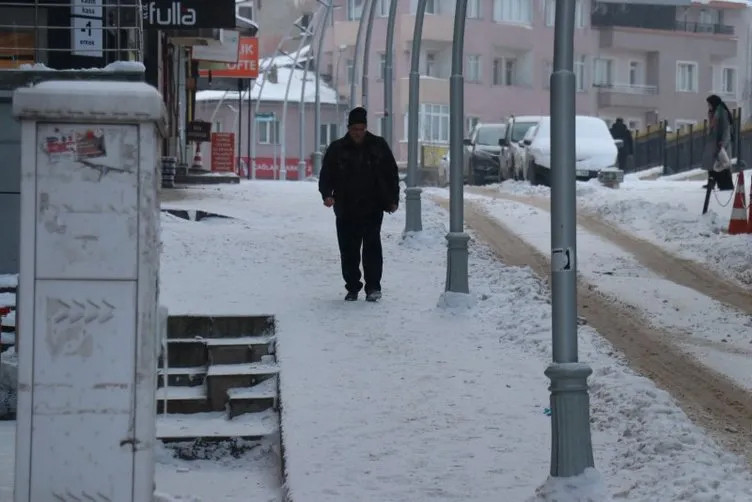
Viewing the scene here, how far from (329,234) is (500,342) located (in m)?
7.37

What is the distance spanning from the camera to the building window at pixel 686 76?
7738 centimetres

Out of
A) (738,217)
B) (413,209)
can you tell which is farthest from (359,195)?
(738,217)

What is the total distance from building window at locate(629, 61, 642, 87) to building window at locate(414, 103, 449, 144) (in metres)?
11.3

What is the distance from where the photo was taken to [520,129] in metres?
35.6

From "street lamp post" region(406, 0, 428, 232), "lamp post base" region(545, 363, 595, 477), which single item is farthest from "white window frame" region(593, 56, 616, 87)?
"lamp post base" region(545, 363, 595, 477)

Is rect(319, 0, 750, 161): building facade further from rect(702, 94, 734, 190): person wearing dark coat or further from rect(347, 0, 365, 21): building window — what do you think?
rect(702, 94, 734, 190): person wearing dark coat

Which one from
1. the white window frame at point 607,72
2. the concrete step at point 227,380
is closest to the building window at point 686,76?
the white window frame at point 607,72

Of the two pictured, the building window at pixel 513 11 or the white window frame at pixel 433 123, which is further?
the building window at pixel 513 11

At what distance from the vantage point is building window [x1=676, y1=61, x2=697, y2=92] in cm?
7738

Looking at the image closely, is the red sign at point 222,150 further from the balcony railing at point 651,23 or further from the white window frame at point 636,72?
the white window frame at point 636,72

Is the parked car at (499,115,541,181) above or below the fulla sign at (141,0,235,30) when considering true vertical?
below

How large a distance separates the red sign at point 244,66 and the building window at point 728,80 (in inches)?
1560

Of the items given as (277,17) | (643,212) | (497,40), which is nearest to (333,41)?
(497,40)

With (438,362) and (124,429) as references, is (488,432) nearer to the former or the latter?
(438,362)
